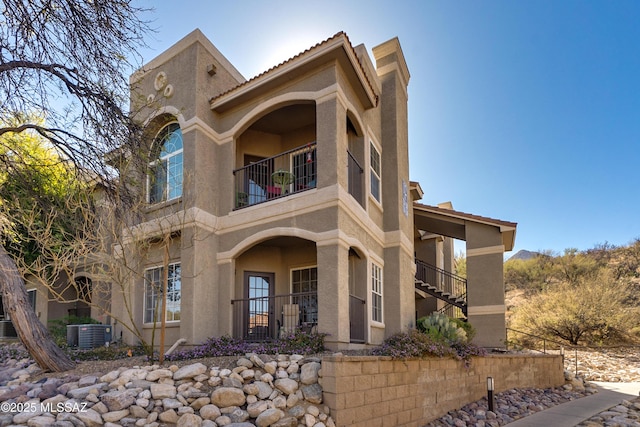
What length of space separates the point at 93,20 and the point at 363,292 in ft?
26.6

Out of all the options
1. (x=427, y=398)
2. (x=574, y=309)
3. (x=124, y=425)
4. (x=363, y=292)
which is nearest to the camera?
(x=124, y=425)

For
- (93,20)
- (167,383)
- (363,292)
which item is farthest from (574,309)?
(93,20)

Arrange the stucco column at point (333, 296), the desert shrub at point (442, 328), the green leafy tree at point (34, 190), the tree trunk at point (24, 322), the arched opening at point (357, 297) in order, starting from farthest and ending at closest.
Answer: the desert shrub at point (442, 328)
the arched opening at point (357, 297)
the stucco column at point (333, 296)
the green leafy tree at point (34, 190)
the tree trunk at point (24, 322)

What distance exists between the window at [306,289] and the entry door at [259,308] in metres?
0.64

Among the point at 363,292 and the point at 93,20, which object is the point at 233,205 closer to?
the point at 363,292

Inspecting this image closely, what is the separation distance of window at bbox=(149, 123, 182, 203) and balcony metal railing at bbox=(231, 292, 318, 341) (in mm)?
3505

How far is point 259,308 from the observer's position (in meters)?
12.9

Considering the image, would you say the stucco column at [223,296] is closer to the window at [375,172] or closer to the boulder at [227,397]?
the boulder at [227,397]

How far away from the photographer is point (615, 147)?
992 inches

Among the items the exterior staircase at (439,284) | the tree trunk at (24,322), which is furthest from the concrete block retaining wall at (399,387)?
the tree trunk at (24,322)

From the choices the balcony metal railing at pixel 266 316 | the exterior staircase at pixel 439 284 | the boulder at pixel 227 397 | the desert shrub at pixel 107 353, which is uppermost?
the exterior staircase at pixel 439 284

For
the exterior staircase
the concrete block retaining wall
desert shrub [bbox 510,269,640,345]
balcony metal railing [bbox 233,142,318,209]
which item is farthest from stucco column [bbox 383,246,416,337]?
desert shrub [bbox 510,269,640,345]

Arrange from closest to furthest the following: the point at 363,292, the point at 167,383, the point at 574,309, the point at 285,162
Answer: the point at 167,383
the point at 363,292
the point at 285,162
the point at 574,309

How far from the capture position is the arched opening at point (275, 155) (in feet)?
41.4
